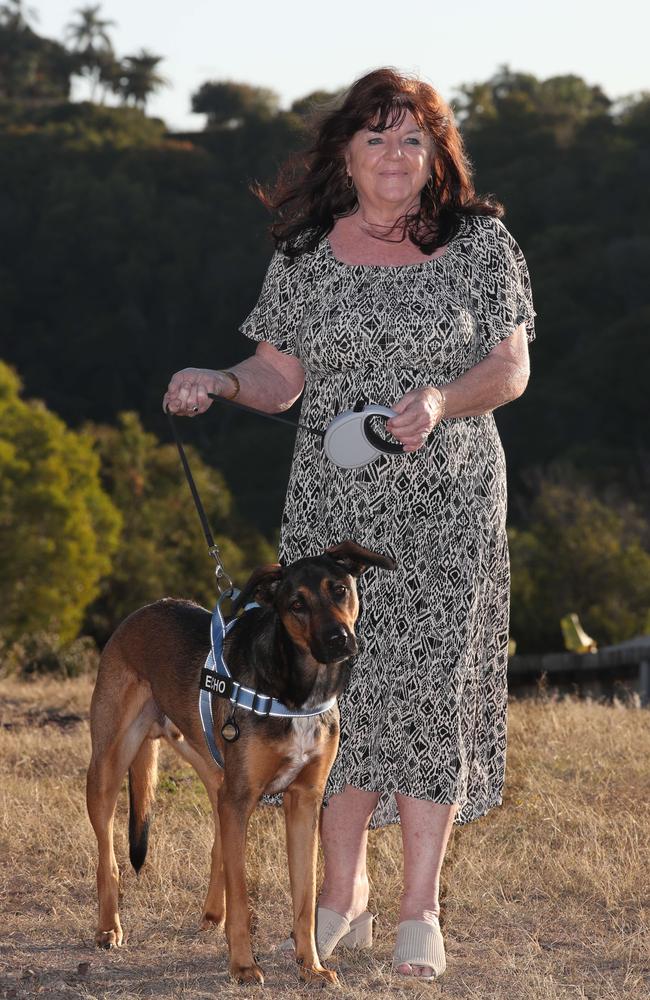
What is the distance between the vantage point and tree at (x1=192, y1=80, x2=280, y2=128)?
4619 inches

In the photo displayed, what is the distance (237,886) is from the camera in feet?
15.3

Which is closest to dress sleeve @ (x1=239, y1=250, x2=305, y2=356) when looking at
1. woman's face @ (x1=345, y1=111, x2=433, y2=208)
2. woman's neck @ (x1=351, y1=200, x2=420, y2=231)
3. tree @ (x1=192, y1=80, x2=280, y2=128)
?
woman's neck @ (x1=351, y1=200, x2=420, y2=231)

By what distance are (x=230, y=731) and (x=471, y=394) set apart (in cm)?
134

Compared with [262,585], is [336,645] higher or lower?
lower

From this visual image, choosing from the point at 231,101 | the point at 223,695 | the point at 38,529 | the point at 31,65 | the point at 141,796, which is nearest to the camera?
the point at 223,695

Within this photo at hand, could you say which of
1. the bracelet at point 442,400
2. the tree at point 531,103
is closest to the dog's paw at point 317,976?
the bracelet at point 442,400

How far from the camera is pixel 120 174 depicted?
9938 centimetres

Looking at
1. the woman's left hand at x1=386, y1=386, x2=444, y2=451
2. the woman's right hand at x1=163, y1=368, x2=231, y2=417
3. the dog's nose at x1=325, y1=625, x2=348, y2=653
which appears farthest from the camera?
the woman's right hand at x1=163, y1=368, x2=231, y2=417

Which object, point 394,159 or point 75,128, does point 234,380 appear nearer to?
point 394,159

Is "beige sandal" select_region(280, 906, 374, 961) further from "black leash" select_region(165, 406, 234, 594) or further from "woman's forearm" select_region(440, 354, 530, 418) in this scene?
"woman's forearm" select_region(440, 354, 530, 418)

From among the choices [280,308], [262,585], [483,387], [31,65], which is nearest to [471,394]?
[483,387]

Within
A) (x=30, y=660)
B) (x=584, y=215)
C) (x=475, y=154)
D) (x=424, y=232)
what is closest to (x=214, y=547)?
(x=424, y=232)

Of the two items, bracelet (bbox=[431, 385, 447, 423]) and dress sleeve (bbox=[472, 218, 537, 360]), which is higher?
dress sleeve (bbox=[472, 218, 537, 360])

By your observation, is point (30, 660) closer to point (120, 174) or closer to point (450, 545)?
point (450, 545)
